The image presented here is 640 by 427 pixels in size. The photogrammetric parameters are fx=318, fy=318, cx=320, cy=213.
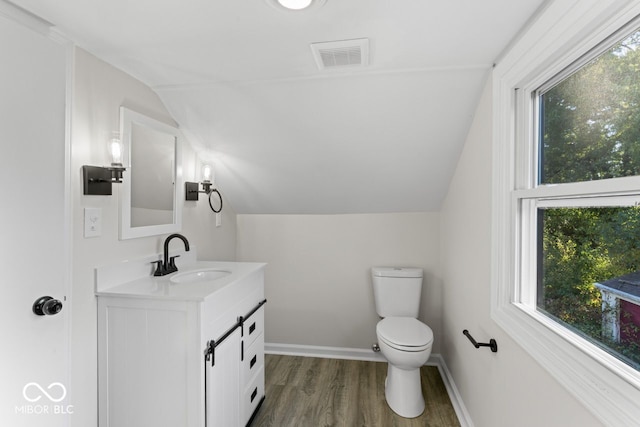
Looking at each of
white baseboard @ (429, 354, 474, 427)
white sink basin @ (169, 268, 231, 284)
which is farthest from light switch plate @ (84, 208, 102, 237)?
white baseboard @ (429, 354, 474, 427)

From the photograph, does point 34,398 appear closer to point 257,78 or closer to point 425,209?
point 257,78

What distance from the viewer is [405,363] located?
78.2 inches

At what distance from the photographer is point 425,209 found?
2613 millimetres

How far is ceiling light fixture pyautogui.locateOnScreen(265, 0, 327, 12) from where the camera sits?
111 centimetres

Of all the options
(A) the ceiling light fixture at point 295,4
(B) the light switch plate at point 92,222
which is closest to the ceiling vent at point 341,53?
(A) the ceiling light fixture at point 295,4

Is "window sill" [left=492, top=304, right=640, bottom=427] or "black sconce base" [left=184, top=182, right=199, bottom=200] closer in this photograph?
"window sill" [left=492, top=304, right=640, bottom=427]

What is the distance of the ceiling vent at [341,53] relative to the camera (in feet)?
4.59

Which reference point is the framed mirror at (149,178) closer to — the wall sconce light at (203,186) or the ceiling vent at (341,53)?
the wall sconce light at (203,186)

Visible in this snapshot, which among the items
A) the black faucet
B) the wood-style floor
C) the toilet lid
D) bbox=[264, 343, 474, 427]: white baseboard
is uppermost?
the black faucet

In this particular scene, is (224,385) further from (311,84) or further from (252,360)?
(311,84)

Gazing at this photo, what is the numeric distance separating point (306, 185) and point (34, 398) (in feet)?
6.08

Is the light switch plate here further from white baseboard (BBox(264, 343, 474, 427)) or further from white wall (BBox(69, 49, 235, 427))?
white baseboard (BBox(264, 343, 474, 427))

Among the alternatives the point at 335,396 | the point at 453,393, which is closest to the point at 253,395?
the point at 335,396

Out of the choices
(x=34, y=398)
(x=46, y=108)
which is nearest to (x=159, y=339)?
(x=34, y=398)
